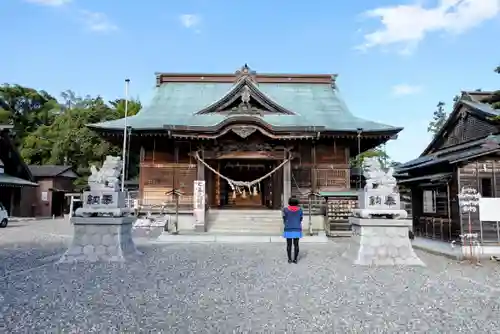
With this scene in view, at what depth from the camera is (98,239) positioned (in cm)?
911

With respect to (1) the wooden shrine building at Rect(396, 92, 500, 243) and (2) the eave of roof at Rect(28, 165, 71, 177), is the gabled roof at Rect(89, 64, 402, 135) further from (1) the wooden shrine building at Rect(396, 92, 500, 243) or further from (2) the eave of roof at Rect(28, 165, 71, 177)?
(2) the eave of roof at Rect(28, 165, 71, 177)

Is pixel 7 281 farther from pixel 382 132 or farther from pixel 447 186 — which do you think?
pixel 382 132

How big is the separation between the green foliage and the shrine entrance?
1097 cm

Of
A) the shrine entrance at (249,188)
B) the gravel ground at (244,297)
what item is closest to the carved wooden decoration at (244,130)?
the shrine entrance at (249,188)

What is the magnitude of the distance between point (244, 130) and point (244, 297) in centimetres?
1161

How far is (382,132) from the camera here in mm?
17375

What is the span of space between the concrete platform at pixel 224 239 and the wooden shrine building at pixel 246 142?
3082mm

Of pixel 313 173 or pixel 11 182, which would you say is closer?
pixel 313 173

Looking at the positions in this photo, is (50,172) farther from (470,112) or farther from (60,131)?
(470,112)

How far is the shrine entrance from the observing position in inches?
820

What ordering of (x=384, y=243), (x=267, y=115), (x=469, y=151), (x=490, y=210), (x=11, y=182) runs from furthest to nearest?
(x=11, y=182) → (x=267, y=115) → (x=469, y=151) → (x=490, y=210) → (x=384, y=243)

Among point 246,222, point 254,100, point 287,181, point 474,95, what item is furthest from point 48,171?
point 474,95

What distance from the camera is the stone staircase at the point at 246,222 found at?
15844 mm

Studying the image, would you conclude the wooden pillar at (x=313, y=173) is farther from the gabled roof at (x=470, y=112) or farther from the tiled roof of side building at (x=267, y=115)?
the gabled roof at (x=470, y=112)
